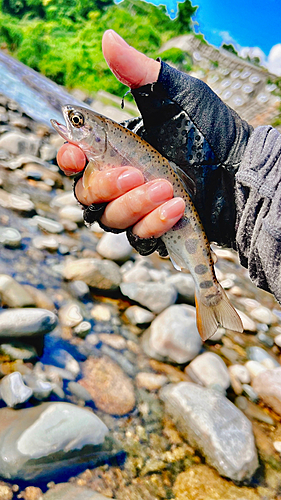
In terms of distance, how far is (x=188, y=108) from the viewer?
77.5 inches

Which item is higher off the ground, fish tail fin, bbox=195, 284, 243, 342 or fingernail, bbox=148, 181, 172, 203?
fingernail, bbox=148, 181, 172, 203

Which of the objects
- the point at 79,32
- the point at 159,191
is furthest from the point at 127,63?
the point at 79,32

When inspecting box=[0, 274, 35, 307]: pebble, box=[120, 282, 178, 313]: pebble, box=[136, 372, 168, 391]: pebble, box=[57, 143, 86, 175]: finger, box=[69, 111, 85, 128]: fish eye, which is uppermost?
box=[69, 111, 85, 128]: fish eye

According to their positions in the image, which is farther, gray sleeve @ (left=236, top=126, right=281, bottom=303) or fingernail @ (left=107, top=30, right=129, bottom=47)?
gray sleeve @ (left=236, top=126, right=281, bottom=303)

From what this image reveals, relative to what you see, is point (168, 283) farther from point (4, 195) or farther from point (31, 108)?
point (31, 108)

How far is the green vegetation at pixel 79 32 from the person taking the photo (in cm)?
1930

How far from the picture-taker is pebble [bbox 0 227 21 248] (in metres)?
3.90

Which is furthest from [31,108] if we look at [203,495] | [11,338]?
[203,495]

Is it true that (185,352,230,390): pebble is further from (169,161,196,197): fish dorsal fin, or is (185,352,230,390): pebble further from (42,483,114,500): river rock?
(169,161,196,197): fish dorsal fin

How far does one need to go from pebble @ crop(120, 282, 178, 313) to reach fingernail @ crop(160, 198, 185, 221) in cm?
194

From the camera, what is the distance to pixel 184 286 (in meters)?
3.85

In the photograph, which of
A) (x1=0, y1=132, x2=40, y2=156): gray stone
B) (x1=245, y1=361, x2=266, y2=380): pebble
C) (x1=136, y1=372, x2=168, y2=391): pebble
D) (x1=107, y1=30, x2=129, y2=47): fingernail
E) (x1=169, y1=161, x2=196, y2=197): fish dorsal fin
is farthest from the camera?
(x1=0, y1=132, x2=40, y2=156): gray stone

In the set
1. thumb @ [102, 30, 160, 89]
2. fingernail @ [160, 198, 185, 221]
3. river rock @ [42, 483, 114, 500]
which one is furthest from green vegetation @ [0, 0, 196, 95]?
river rock @ [42, 483, 114, 500]

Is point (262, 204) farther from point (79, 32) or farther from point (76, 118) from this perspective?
point (79, 32)
